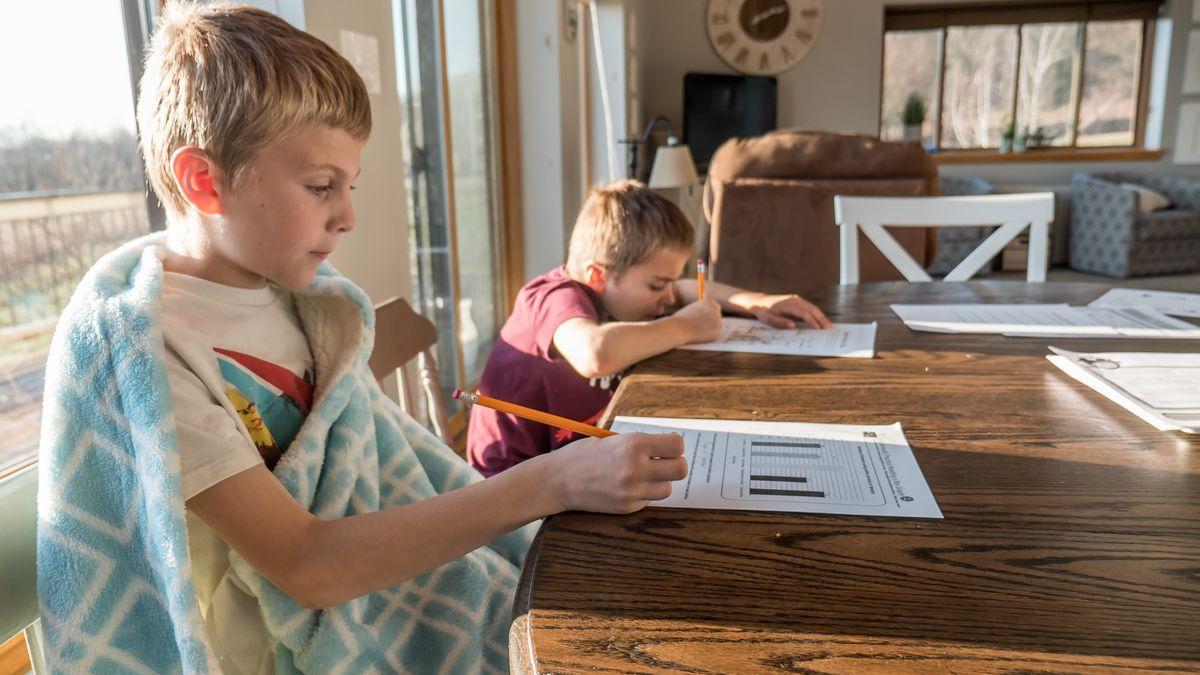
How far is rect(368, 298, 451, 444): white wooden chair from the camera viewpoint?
116 cm

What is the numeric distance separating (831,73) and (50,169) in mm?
6398

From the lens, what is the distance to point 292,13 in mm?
1438

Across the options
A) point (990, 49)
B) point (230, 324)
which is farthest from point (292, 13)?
point (990, 49)

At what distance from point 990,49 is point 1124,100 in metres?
1.17

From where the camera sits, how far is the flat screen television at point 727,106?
21.4ft

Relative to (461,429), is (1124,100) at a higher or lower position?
higher

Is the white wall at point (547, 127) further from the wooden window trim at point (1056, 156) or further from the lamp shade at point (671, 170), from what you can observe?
the wooden window trim at point (1056, 156)

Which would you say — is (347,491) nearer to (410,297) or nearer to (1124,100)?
(410,297)

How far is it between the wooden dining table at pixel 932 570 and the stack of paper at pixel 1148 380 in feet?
0.06

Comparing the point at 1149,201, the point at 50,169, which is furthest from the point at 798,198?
the point at 1149,201

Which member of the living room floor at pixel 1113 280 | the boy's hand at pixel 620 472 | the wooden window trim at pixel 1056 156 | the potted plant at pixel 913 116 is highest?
the potted plant at pixel 913 116

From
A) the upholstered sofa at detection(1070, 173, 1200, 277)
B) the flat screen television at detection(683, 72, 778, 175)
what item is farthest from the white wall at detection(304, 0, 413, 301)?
the upholstered sofa at detection(1070, 173, 1200, 277)

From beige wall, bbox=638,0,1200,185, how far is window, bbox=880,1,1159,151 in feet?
0.75

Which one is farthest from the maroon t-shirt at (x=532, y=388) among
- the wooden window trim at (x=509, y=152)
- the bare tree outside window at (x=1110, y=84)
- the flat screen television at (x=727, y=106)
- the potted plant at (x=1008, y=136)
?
the bare tree outside window at (x=1110, y=84)
